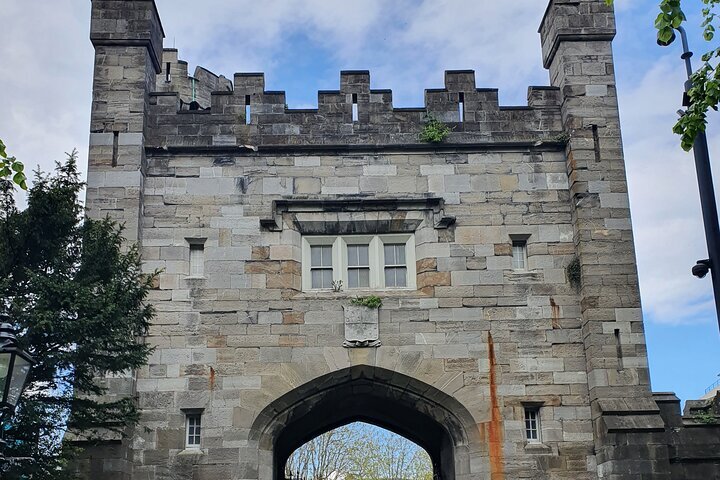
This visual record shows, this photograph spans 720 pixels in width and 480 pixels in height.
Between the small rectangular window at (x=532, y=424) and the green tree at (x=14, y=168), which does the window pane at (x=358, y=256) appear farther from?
the green tree at (x=14, y=168)

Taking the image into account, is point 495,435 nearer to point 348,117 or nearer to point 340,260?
point 340,260

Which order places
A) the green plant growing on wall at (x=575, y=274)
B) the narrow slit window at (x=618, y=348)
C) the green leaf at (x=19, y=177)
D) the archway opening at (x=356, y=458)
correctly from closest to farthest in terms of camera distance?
1. the green leaf at (x=19, y=177)
2. the narrow slit window at (x=618, y=348)
3. the green plant growing on wall at (x=575, y=274)
4. the archway opening at (x=356, y=458)

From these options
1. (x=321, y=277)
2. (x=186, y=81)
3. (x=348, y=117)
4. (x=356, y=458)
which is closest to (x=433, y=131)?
(x=348, y=117)

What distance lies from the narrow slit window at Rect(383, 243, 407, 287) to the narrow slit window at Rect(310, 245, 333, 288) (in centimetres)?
93

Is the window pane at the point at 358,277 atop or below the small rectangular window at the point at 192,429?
atop

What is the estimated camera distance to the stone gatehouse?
1465cm

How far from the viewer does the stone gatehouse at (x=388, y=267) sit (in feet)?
48.1

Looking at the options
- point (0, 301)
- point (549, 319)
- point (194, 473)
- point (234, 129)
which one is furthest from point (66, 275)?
point (549, 319)

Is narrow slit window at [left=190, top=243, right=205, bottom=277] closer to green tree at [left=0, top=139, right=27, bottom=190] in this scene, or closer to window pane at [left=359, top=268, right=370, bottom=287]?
window pane at [left=359, top=268, right=370, bottom=287]

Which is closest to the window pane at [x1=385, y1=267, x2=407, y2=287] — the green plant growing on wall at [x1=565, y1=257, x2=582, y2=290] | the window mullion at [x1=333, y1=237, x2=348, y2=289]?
the window mullion at [x1=333, y1=237, x2=348, y2=289]

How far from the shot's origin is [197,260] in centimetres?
1568

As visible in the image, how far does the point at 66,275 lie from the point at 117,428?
3043 millimetres

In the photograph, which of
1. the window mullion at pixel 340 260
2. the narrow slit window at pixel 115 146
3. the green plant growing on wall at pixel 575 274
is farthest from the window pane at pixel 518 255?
the narrow slit window at pixel 115 146

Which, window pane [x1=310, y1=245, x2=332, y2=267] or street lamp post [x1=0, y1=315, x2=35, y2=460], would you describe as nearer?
street lamp post [x1=0, y1=315, x2=35, y2=460]
